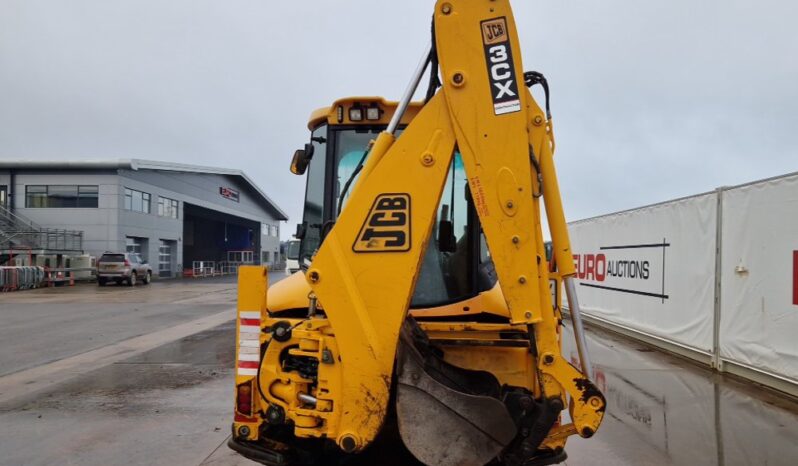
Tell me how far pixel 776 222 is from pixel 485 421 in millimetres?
5619

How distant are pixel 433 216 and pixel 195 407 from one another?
4408 mm

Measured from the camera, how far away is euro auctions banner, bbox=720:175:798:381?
6074mm

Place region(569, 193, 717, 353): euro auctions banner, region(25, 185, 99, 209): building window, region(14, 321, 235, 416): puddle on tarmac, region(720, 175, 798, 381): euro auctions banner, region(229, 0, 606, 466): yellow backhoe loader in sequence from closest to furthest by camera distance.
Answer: region(229, 0, 606, 466): yellow backhoe loader < region(14, 321, 235, 416): puddle on tarmac < region(720, 175, 798, 381): euro auctions banner < region(569, 193, 717, 353): euro auctions banner < region(25, 185, 99, 209): building window

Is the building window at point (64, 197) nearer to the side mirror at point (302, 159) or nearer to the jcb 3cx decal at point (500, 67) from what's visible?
the side mirror at point (302, 159)

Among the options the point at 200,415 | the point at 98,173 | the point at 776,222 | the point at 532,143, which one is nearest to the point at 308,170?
the point at 532,143

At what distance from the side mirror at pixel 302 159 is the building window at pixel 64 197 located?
32.4 m

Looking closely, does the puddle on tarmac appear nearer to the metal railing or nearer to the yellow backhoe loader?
the yellow backhoe loader

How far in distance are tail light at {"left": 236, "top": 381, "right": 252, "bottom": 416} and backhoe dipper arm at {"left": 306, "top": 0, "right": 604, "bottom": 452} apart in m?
0.63

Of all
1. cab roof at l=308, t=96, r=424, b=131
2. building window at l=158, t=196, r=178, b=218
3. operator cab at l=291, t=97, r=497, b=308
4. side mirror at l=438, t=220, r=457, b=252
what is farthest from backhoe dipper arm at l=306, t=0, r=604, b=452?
building window at l=158, t=196, r=178, b=218

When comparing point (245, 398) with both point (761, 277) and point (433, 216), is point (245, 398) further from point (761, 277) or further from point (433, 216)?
point (761, 277)

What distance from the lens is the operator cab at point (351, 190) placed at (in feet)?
11.8

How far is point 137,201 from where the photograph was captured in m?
33.7

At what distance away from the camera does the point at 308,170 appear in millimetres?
4188

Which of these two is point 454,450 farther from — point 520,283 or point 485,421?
point 520,283
